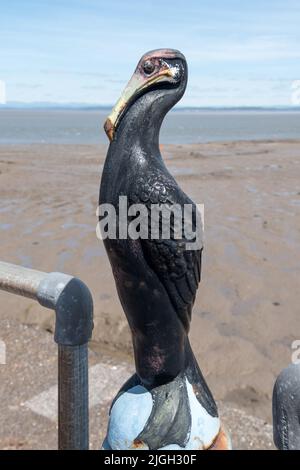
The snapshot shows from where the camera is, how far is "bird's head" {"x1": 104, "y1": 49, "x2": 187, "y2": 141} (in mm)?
1933

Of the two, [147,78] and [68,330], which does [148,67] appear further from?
[68,330]

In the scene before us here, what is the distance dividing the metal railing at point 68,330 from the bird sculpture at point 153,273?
0.44 metres

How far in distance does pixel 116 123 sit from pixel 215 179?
11433mm

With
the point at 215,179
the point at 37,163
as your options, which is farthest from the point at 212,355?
the point at 37,163

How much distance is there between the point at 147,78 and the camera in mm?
1939

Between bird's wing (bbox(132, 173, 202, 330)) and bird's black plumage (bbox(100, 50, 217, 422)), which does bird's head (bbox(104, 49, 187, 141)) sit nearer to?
bird's black plumage (bbox(100, 50, 217, 422))

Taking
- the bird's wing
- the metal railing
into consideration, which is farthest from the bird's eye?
the metal railing

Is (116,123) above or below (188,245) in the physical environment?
above

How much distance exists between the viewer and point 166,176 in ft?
6.38

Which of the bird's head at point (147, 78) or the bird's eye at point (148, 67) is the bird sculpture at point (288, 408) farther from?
the bird's eye at point (148, 67)

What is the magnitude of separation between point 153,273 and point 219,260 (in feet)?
17.9

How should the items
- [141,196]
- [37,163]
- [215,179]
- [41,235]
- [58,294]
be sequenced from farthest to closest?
[37,163] < [215,179] < [41,235] < [58,294] < [141,196]

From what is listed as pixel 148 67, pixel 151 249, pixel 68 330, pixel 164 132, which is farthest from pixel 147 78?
pixel 164 132

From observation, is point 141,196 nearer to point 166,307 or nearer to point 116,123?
point 116,123
